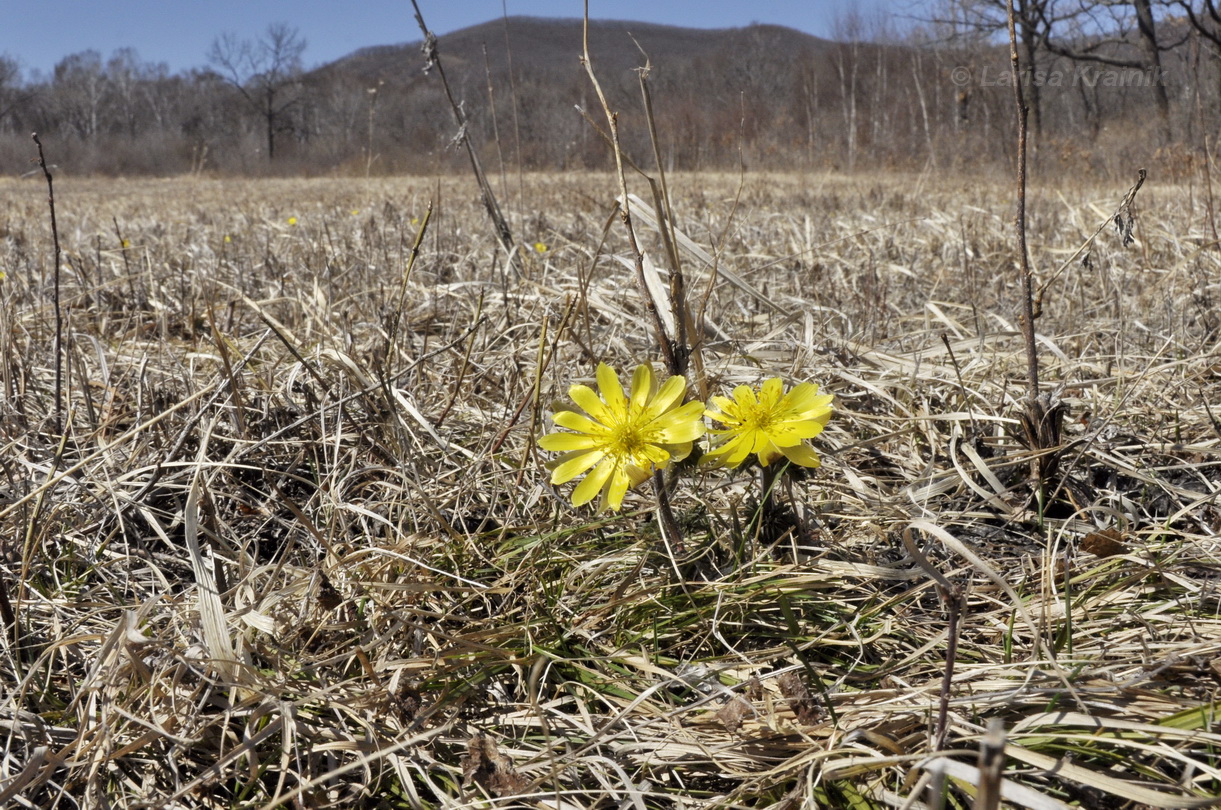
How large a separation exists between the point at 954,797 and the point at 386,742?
60 centimetres

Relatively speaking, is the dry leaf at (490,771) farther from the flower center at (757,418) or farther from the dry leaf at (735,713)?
the flower center at (757,418)

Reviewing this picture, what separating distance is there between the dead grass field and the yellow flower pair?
0.57ft

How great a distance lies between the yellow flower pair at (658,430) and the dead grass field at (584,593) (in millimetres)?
173

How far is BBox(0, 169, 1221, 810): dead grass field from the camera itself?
80 centimetres

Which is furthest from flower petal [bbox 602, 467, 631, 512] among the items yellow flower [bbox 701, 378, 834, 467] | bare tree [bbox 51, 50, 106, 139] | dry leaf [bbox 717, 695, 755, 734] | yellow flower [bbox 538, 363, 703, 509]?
bare tree [bbox 51, 50, 106, 139]

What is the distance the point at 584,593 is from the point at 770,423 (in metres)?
0.36

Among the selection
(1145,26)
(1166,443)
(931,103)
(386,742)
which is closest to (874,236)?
(1166,443)

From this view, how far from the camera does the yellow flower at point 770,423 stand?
37.6 inches

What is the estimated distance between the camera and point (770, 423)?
986 mm

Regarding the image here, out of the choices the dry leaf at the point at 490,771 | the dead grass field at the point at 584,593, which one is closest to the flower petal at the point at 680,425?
the dead grass field at the point at 584,593

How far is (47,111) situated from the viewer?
39312mm

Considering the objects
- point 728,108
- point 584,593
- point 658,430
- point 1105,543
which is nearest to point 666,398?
point 658,430

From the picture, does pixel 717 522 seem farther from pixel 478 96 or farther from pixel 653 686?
pixel 478 96

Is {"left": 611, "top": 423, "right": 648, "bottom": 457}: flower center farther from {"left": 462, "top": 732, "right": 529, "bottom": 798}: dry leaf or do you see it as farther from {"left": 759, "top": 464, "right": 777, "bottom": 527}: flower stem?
{"left": 462, "top": 732, "right": 529, "bottom": 798}: dry leaf
